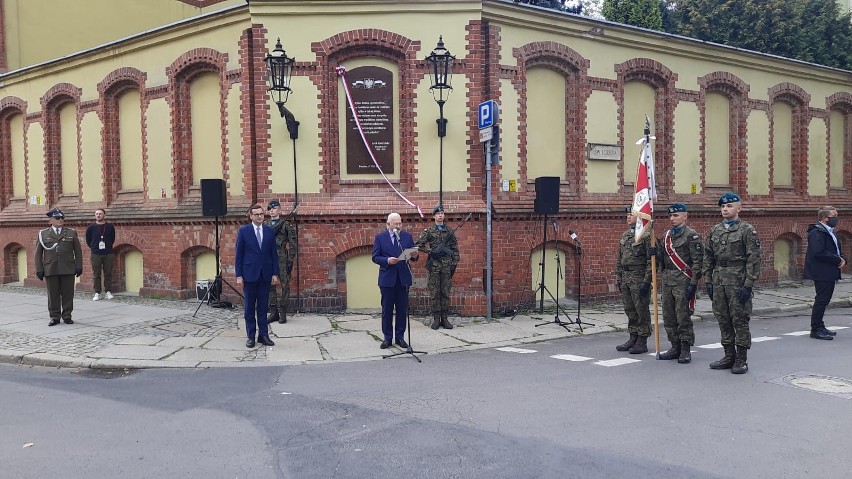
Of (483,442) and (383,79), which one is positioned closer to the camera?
(483,442)

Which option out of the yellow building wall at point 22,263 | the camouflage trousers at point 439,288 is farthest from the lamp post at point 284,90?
the yellow building wall at point 22,263

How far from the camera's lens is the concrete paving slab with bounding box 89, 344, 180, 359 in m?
→ 8.16

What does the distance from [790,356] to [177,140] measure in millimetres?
12064

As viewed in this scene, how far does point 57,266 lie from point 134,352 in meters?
3.19

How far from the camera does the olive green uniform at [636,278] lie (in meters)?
8.42

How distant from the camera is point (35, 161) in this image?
17.1 m

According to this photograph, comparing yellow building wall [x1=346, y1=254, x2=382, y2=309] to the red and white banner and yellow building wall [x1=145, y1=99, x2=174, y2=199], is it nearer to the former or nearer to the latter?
yellow building wall [x1=145, y1=99, x2=174, y2=199]

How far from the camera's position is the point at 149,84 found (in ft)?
46.0

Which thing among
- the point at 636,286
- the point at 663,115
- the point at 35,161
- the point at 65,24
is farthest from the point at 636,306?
the point at 65,24

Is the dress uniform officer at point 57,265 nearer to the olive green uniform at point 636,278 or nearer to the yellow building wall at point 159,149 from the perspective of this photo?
the yellow building wall at point 159,149

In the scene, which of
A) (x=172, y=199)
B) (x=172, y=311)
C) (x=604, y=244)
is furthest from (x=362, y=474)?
(x=172, y=199)

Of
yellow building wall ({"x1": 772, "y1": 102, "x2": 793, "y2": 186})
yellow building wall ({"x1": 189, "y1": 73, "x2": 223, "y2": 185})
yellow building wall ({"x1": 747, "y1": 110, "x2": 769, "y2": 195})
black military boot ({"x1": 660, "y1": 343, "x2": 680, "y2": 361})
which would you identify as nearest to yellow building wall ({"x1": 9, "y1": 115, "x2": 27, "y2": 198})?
yellow building wall ({"x1": 189, "y1": 73, "x2": 223, "y2": 185})

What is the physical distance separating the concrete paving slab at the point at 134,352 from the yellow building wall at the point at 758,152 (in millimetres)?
14463

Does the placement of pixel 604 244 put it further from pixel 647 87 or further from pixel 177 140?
pixel 177 140
